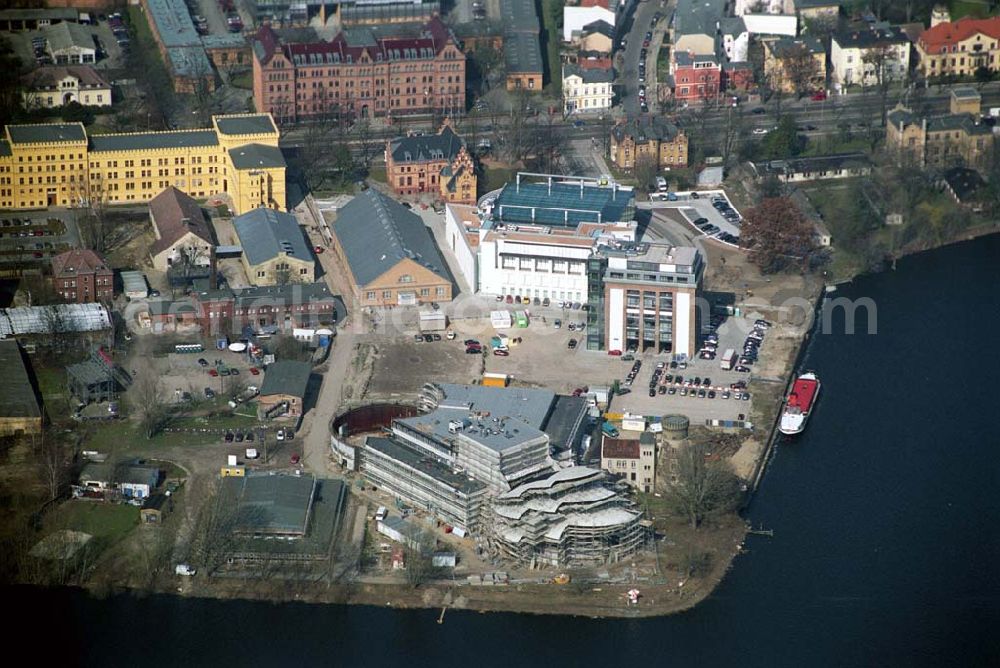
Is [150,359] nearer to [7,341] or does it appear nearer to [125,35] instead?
[7,341]

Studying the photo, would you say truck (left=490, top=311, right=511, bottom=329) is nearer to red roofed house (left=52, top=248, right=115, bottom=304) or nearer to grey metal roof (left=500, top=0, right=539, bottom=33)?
red roofed house (left=52, top=248, right=115, bottom=304)

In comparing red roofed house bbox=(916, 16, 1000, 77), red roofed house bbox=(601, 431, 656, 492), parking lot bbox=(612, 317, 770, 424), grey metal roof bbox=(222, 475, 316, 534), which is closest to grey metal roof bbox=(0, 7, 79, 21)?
red roofed house bbox=(916, 16, 1000, 77)

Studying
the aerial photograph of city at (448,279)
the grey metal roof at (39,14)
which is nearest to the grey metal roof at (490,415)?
the aerial photograph of city at (448,279)

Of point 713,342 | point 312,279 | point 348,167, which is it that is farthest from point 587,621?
point 348,167

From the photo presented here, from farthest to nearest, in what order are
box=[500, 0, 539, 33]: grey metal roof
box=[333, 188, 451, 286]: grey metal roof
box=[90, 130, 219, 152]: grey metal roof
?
1. box=[500, 0, 539, 33]: grey metal roof
2. box=[90, 130, 219, 152]: grey metal roof
3. box=[333, 188, 451, 286]: grey metal roof

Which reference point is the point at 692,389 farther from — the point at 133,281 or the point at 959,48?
the point at 959,48

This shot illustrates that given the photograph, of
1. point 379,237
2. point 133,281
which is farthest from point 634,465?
point 133,281
